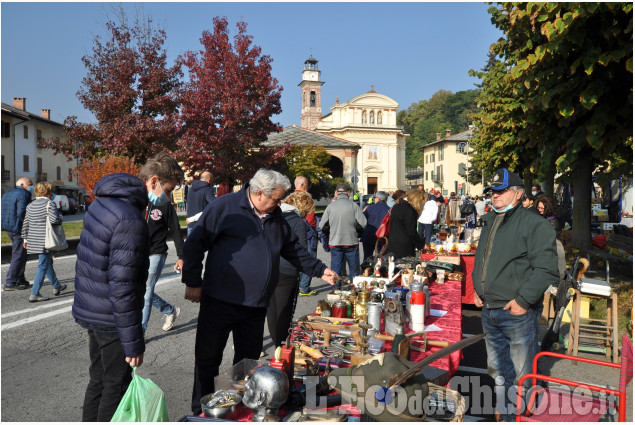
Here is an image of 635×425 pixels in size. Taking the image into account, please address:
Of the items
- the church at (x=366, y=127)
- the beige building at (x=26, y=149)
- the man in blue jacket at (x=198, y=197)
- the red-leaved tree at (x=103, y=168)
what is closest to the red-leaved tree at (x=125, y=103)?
the red-leaved tree at (x=103, y=168)

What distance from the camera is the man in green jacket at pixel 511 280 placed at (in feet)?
12.5

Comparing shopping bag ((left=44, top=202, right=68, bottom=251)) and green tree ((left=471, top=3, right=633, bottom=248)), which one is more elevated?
green tree ((left=471, top=3, right=633, bottom=248))

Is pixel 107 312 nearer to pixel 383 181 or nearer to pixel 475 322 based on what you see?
pixel 475 322

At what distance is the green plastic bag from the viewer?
2729 millimetres

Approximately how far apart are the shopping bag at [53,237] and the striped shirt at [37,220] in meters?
0.05

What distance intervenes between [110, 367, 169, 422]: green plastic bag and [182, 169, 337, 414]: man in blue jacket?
0.72 meters

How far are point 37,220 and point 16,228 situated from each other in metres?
0.87

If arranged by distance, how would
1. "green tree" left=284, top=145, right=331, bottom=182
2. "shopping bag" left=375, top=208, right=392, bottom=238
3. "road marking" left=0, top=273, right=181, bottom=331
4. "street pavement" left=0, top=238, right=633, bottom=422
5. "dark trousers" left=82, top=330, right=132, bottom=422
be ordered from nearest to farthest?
"dark trousers" left=82, top=330, right=132, bottom=422 → "street pavement" left=0, top=238, right=633, bottom=422 → "road marking" left=0, top=273, right=181, bottom=331 → "shopping bag" left=375, top=208, right=392, bottom=238 → "green tree" left=284, top=145, right=331, bottom=182

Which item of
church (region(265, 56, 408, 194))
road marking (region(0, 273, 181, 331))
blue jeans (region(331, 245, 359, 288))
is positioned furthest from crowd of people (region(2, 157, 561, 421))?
church (region(265, 56, 408, 194))

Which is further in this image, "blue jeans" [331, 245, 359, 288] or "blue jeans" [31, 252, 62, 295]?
"blue jeans" [331, 245, 359, 288]

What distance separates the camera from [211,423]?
225cm

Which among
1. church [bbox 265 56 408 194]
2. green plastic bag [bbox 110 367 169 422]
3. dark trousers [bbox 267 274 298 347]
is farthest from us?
church [bbox 265 56 408 194]

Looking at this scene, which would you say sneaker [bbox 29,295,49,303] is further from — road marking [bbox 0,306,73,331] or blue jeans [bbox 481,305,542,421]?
blue jeans [bbox 481,305,542,421]

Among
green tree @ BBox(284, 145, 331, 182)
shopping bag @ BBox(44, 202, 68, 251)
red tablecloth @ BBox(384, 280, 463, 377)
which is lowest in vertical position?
red tablecloth @ BBox(384, 280, 463, 377)
